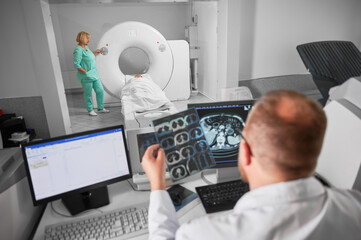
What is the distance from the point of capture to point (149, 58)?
13.5 ft

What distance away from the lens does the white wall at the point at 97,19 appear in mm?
4723

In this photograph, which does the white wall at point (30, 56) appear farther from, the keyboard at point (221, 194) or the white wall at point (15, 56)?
the keyboard at point (221, 194)

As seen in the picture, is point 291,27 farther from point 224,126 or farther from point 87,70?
point 87,70

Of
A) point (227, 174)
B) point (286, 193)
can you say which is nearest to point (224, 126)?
point (227, 174)

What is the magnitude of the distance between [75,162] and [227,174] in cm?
69

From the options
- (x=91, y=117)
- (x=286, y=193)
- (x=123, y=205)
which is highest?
(x=286, y=193)

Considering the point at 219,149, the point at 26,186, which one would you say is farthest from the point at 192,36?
the point at 26,186

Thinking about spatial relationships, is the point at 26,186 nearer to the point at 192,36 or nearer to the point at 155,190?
the point at 155,190

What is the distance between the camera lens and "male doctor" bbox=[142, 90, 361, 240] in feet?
1.88

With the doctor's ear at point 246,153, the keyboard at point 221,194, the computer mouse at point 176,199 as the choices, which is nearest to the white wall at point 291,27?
the keyboard at point 221,194

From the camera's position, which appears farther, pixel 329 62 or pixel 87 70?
pixel 87 70

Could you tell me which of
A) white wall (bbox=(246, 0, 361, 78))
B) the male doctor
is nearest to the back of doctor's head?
the male doctor

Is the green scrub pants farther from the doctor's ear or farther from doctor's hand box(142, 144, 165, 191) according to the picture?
the doctor's ear

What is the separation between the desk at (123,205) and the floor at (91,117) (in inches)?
87.9
